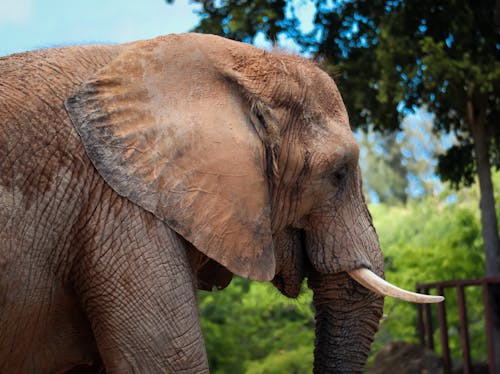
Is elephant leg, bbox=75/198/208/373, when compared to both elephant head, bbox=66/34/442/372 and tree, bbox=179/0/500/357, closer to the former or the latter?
elephant head, bbox=66/34/442/372

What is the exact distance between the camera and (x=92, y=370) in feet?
16.9

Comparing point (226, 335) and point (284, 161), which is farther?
point (226, 335)

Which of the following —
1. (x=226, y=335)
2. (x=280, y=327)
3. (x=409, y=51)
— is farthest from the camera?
(x=280, y=327)

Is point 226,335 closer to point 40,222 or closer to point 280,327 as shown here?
point 280,327

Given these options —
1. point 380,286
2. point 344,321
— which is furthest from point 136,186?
point 344,321

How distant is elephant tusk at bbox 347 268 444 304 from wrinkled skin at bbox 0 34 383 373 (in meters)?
0.60

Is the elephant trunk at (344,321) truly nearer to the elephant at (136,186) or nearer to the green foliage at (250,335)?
the elephant at (136,186)

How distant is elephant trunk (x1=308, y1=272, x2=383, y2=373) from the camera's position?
539 cm

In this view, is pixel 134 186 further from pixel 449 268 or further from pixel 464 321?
pixel 449 268

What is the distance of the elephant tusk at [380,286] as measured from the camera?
4926 mm

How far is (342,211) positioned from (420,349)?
7510 millimetres

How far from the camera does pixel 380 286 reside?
5.12 metres

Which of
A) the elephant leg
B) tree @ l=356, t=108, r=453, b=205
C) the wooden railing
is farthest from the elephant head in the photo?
tree @ l=356, t=108, r=453, b=205

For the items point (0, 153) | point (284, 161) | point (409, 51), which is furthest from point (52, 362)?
point (409, 51)
